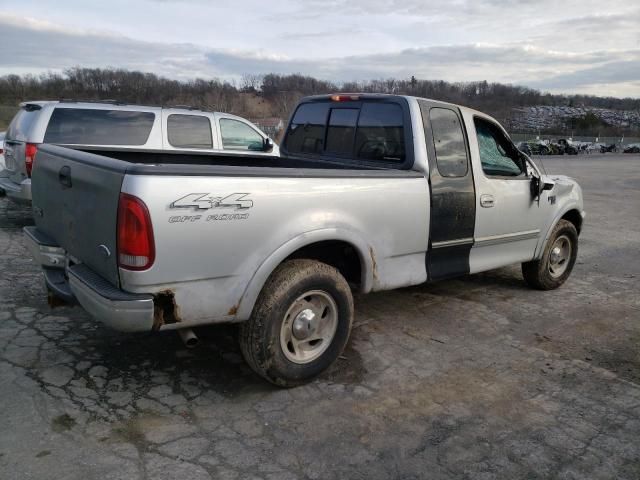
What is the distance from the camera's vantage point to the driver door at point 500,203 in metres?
4.62

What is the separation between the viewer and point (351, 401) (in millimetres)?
3357

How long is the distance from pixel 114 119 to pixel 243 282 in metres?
5.45

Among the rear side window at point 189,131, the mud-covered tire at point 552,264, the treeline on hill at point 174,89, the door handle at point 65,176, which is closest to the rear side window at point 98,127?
the rear side window at point 189,131

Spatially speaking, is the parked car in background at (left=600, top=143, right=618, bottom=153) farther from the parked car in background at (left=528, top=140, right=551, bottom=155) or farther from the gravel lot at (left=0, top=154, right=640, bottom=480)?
the gravel lot at (left=0, top=154, right=640, bottom=480)

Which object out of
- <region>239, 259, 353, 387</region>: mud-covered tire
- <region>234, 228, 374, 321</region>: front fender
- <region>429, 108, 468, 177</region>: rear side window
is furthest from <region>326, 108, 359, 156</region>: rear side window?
<region>239, 259, 353, 387</region>: mud-covered tire

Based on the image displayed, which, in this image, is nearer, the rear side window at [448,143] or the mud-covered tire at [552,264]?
the rear side window at [448,143]

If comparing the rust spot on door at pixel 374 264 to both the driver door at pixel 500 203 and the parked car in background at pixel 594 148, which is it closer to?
the driver door at pixel 500 203

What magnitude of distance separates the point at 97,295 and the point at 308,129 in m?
2.97

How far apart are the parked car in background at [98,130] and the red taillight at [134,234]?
3.99m

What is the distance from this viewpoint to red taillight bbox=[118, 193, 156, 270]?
2.65 meters

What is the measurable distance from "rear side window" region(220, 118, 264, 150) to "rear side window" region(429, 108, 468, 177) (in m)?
5.02

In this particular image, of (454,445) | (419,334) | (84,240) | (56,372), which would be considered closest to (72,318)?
(56,372)

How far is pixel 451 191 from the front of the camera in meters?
4.25

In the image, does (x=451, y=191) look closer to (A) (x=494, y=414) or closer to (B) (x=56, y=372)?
(A) (x=494, y=414)
